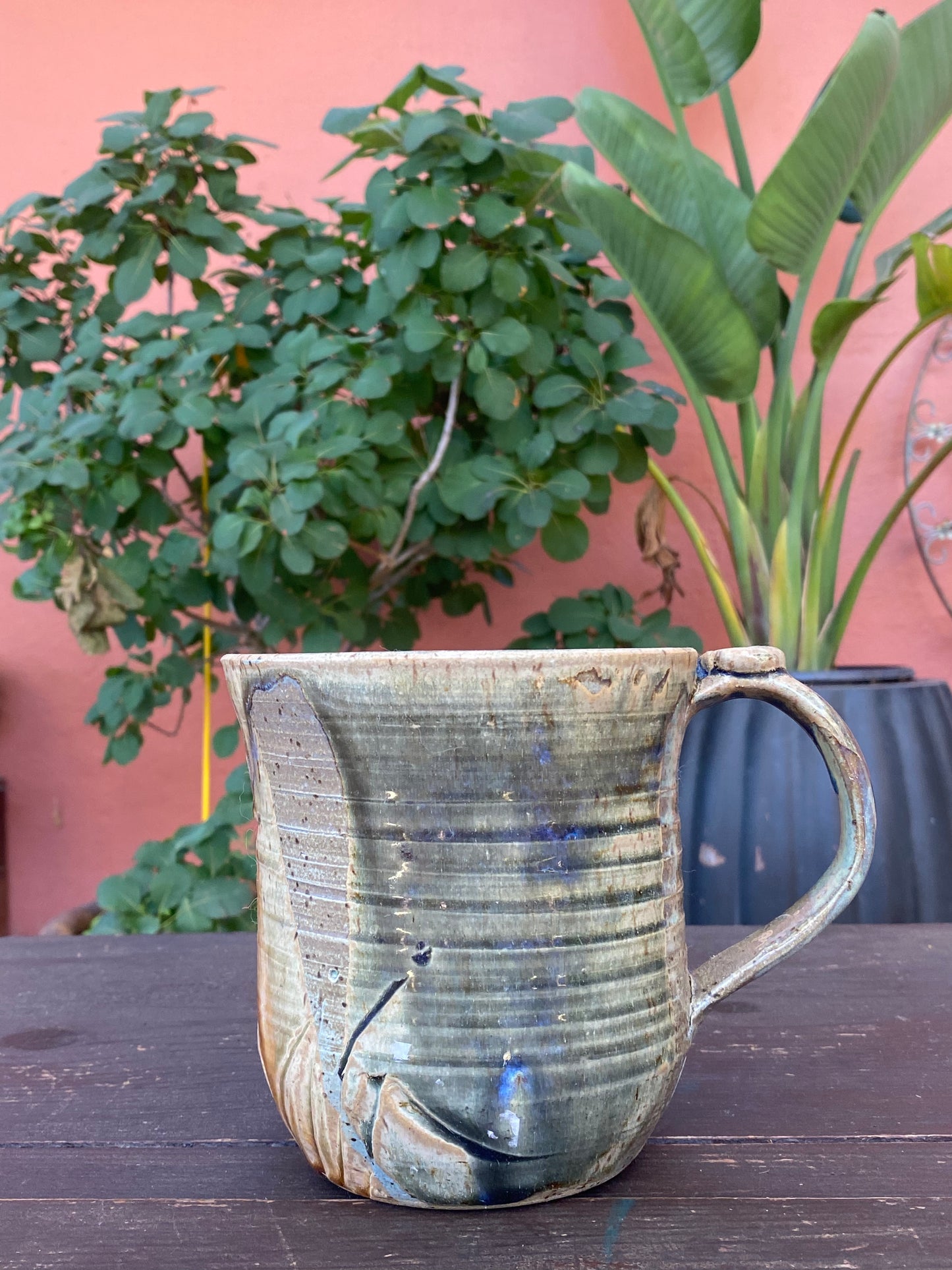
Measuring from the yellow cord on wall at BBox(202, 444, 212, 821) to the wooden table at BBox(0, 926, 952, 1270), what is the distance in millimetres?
930

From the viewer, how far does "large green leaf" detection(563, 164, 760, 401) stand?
3.91 feet

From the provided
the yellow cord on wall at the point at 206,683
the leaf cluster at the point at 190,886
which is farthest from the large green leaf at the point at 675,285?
the leaf cluster at the point at 190,886

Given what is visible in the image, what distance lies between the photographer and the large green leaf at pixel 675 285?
1190 millimetres

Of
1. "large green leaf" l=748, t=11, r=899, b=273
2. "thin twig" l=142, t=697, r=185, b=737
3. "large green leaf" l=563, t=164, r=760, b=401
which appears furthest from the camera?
"thin twig" l=142, t=697, r=185, b=737

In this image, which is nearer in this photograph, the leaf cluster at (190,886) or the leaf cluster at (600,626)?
the leaf cluster at (190,886)

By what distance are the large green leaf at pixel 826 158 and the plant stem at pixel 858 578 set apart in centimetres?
31

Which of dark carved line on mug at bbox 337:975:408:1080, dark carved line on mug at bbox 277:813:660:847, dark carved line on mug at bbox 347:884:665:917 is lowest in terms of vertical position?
dark carved line on mug at bbox 337:975:408:1080

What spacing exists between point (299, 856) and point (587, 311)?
1.09 metres

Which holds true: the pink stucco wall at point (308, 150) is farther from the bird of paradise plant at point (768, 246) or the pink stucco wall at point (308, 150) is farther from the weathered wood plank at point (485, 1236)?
the weathered wood plank at point (485, 1236)

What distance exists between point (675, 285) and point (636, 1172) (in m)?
1.06

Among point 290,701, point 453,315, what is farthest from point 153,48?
point 290,701

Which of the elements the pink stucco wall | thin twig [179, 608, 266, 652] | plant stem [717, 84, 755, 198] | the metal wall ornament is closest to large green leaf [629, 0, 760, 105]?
plant stem [717, 84, 755, 198]

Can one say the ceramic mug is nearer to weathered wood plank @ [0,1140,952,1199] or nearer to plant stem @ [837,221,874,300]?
weathered wood plank @ [0,1140,952,1199]

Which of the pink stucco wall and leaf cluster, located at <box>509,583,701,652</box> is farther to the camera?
the pink stucco wall
